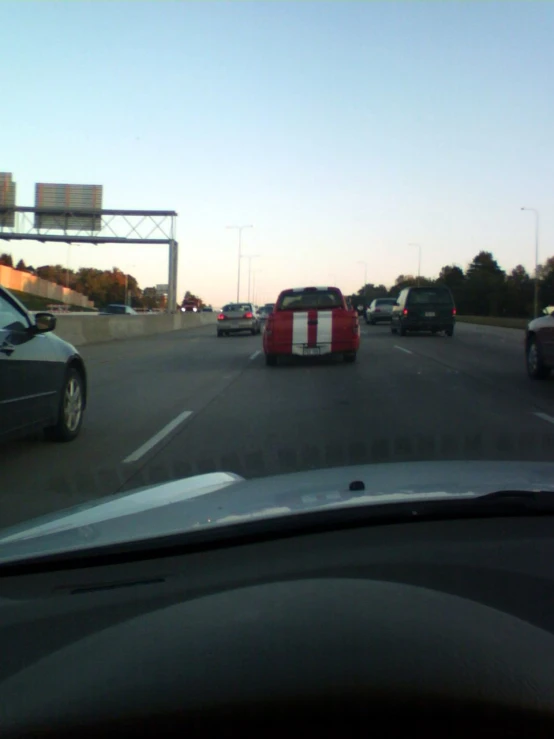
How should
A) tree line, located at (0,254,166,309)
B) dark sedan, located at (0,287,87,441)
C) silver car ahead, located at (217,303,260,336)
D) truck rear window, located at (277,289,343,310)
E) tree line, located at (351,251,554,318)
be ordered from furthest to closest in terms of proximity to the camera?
tree line, located at (0,254,166,309), tree line, located at (351,251,554,318), silver car ahead, located at (217,303,260,336), truck rear window, located at (277,289,343,310), dark sedan, located at (0,287,87,441)

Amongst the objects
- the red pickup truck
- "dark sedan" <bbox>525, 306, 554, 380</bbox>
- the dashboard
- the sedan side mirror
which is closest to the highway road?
"dark sedan" <bbox>525, 306, 554, 380</bbox>

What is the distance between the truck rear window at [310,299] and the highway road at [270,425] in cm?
169

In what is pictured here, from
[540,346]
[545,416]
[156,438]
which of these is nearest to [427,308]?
[540,346]

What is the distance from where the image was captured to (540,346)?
14695mm

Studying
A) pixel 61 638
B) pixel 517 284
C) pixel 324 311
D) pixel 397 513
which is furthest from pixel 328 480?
pixel 517 284

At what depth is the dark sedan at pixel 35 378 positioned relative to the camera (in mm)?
7273

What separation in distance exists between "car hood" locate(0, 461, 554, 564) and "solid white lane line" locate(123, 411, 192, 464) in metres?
3.90

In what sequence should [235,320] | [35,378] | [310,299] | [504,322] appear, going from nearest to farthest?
[35,378]
[310,299]
[235,320]
[504,322]

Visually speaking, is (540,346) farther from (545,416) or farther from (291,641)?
(291,641)

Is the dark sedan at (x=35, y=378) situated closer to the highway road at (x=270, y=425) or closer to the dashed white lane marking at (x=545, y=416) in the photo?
the highway road at (x=270, y=425)

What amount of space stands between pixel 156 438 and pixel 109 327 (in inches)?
953

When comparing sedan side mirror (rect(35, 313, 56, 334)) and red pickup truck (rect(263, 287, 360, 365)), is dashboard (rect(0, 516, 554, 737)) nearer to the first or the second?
sedan side mirror (rect(35, 313, 56, 334))

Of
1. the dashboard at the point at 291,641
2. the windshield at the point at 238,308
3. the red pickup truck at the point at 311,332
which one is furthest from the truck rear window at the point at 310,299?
the windshield at the point at 238,308

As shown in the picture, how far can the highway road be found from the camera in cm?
741
